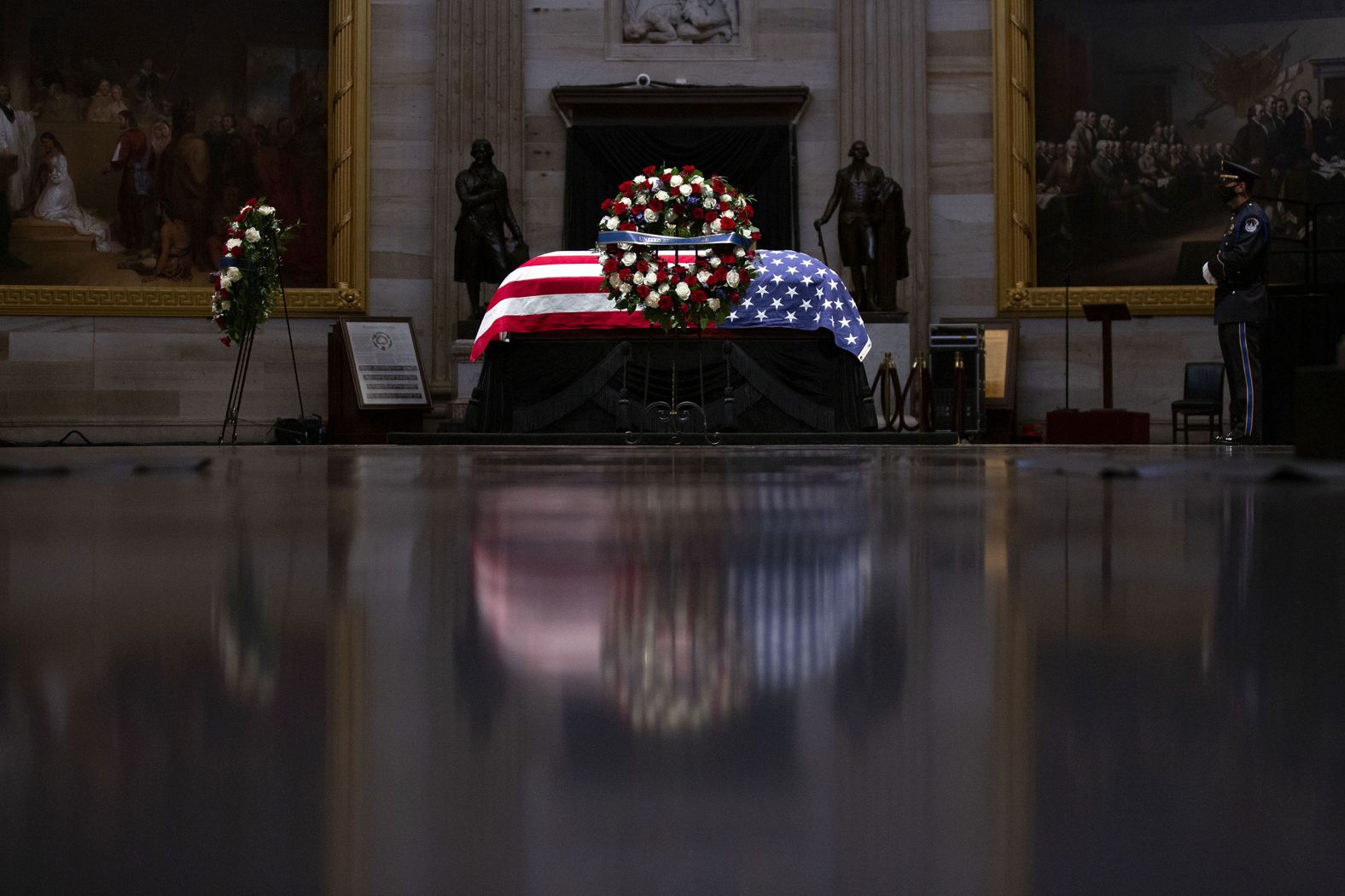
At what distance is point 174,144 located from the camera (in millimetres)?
14648

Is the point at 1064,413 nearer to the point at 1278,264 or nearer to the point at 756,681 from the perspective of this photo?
the point at 1278,264

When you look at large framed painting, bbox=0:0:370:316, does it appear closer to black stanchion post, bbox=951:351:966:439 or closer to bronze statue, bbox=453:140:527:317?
bronze statue, bbox=453:140:527:317

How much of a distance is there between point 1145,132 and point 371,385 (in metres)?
8.47

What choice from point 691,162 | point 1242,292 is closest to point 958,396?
point 1242,292

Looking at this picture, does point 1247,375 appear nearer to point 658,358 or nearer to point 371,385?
point 658,358

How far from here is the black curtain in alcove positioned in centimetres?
1453

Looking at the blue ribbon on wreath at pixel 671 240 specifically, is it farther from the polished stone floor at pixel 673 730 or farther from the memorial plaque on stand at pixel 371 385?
the polished stone floor at pixel 673 730

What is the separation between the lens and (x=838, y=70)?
14.7 meters

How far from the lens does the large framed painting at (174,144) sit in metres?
14.5

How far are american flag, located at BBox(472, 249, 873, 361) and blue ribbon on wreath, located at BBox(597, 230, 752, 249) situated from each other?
976 mm

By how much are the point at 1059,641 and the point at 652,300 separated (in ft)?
24.6

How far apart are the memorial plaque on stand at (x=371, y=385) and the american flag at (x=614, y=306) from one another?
442 centimetres

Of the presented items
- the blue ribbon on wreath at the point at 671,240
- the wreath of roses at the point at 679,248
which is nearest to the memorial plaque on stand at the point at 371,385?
the wreath of roses at the point at 679,248

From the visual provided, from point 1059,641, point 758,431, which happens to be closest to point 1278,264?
point 758,431
